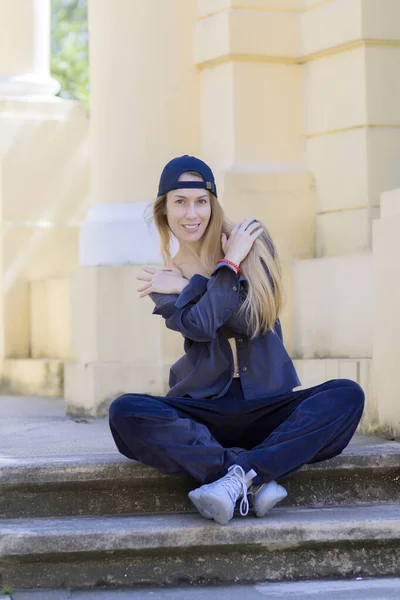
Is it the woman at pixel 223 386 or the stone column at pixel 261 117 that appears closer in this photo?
the woman at pixel 223 386

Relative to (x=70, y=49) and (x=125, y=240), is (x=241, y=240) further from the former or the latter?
(x=70, y=49)

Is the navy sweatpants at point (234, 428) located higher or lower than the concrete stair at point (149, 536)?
higher

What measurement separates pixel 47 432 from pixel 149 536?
195cm

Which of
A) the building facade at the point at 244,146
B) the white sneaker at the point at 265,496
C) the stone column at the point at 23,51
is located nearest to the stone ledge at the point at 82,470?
the white sneaker at the point at 265,496

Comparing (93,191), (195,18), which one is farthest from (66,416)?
(195,18)

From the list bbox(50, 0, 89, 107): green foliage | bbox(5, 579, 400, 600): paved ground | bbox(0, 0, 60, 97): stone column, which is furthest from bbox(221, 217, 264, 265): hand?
bbox(50, 0, 89, 107): green foliage

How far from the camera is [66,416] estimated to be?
21.2 ft

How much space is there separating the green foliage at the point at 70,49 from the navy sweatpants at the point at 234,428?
19120mm

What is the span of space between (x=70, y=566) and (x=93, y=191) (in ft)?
10.4

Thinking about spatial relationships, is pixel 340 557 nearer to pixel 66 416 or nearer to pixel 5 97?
pixel 66 416

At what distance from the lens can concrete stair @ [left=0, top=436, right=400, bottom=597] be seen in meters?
3.81

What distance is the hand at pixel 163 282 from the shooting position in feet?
13.7

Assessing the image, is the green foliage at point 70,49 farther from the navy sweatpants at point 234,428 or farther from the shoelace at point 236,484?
the shoelace at point 236,484

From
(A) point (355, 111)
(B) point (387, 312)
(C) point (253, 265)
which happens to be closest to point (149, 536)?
(C) point (253, 265)
